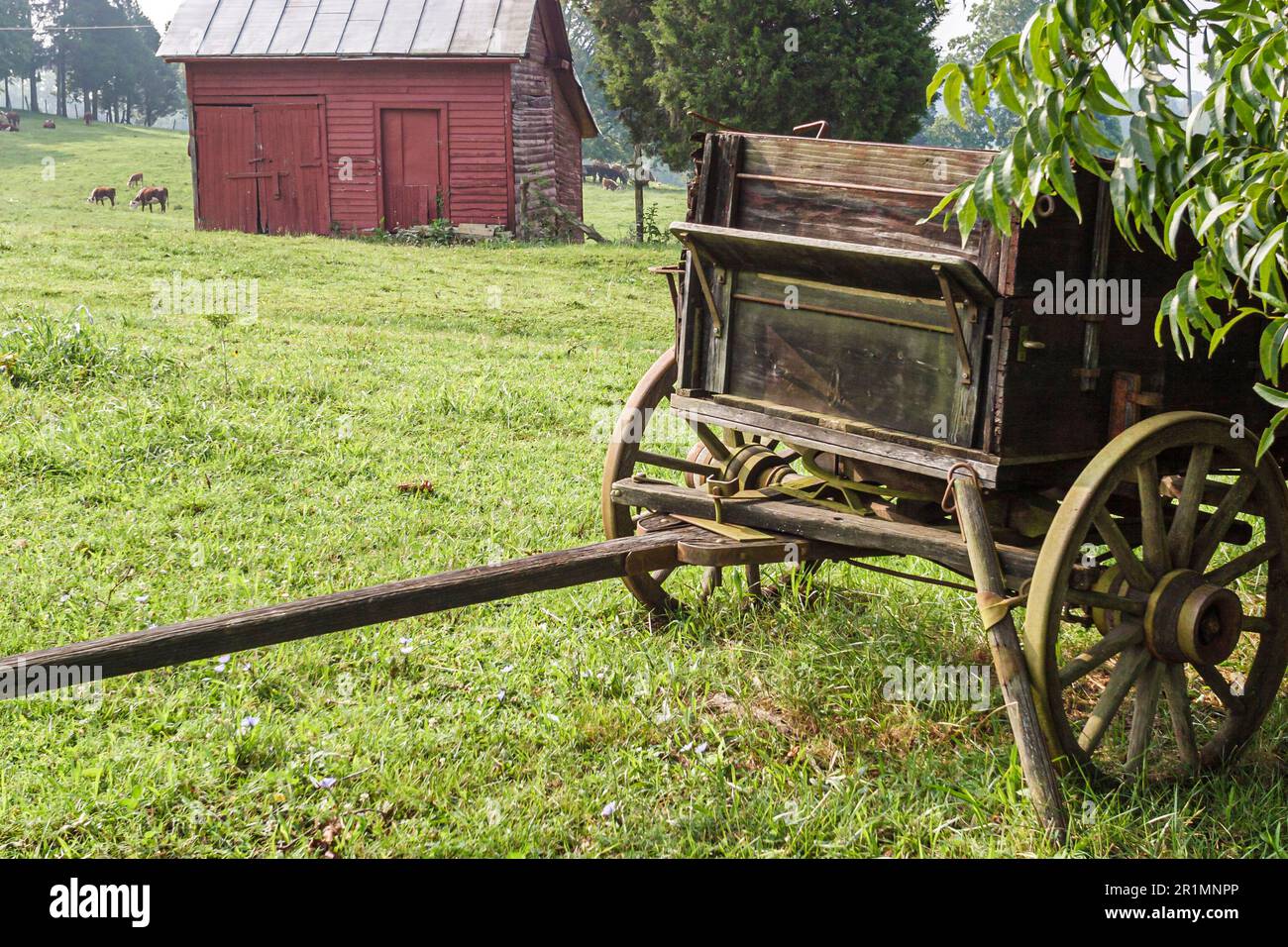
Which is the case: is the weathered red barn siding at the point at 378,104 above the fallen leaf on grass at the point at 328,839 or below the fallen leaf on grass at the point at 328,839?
above

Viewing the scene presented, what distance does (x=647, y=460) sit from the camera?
16.5ft

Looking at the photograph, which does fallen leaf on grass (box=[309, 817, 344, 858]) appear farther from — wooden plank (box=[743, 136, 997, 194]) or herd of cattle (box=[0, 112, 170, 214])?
herd of cattle (box=[0, 112, 170, 214])

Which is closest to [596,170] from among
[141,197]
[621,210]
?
[621,210]

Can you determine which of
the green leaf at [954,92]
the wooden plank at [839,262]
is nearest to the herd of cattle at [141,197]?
the wooden plank at [839,262]

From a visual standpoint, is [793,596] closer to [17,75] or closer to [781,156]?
[781,156]

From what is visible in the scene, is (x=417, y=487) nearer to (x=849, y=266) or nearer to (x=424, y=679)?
(x=424, y=679)

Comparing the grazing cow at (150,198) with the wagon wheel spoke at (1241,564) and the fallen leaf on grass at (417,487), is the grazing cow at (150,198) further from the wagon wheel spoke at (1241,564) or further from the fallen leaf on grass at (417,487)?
the wagon wheel spoke at (1241,564)

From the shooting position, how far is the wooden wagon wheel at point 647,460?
15.8 feet

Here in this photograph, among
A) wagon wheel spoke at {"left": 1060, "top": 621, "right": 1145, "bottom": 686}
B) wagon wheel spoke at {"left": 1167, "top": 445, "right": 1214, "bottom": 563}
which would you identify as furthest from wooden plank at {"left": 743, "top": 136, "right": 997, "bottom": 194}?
wagon wheel spoke at {"left": 1060, "top": 621, "right": 1145, "bottom": 686}

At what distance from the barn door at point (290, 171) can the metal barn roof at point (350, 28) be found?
1203mm

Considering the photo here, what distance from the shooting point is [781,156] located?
397 centimetres

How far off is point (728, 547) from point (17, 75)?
7140 centimetres

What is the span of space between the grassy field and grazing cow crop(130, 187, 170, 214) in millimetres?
22515

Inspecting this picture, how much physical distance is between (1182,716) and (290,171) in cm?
2086
